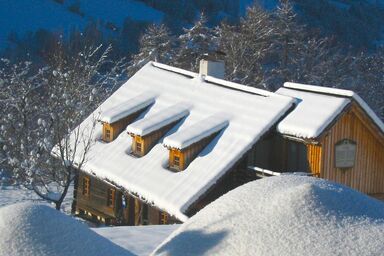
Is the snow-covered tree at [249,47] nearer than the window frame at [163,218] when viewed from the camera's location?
No

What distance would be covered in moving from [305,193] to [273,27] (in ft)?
112

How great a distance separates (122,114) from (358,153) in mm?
7645

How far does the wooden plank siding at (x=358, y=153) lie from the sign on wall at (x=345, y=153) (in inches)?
4.5

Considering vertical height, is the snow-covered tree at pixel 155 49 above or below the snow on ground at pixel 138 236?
below

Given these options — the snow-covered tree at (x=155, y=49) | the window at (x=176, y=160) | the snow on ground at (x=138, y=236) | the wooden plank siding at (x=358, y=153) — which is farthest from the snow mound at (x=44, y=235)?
the snow-covered tree at (x=155, y=49)

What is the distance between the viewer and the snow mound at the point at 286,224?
7.00 metres

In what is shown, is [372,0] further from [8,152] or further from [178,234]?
[178,234]

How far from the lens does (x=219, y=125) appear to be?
68.2ft

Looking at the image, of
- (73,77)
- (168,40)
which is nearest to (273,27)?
(168,40)

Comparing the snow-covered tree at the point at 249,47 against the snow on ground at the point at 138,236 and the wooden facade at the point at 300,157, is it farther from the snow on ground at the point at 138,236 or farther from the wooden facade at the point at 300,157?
the snow on ground at the point at 138,236

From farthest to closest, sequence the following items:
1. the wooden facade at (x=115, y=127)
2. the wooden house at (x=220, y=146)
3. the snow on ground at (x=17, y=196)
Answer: the snow on ground at (x=17, y=196) < the wooden facade at (x=115, y=127) < the wooden house at (x=220, y=146)

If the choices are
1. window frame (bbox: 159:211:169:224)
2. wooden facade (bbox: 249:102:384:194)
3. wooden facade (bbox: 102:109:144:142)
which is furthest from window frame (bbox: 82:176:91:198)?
wooden facade (bbox: 249:102:384:194)

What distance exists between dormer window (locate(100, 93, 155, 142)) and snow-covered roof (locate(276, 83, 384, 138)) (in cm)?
555

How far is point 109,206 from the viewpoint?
2406 cm
